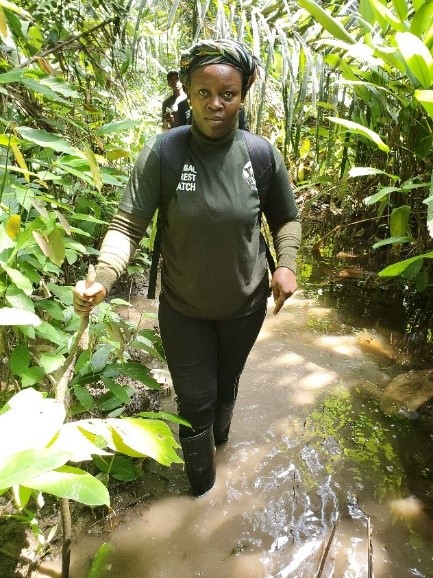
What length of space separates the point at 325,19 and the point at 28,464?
10.0ft

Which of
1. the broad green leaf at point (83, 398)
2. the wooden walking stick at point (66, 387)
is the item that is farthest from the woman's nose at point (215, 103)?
the broad green leaf at point (83, 398)

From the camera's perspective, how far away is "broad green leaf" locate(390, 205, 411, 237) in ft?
10.4

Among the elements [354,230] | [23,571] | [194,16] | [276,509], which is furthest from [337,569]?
[354,230]

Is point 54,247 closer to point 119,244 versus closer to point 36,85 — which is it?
point 119,244

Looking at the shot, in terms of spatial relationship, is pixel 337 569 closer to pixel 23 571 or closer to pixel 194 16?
pixel 23 571

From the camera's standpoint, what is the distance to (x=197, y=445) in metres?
2.05

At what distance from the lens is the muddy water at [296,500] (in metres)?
1.88

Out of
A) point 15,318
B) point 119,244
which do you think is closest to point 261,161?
point 119,244

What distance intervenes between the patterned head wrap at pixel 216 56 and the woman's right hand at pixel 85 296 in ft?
2.84

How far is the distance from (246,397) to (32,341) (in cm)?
146

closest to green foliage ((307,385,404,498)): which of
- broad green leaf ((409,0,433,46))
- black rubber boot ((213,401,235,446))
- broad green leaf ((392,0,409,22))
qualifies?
black rubber boot ((213,401,235,446))

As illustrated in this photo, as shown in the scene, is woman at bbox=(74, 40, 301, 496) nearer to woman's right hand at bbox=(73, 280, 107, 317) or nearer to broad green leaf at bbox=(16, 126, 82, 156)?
woman's right hand at bbox=(73, 280, 107, 317)

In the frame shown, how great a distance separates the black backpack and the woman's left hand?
28 centimetres

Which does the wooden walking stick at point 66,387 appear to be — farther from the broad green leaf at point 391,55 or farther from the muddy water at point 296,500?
the broad green leaf at point 391,55
